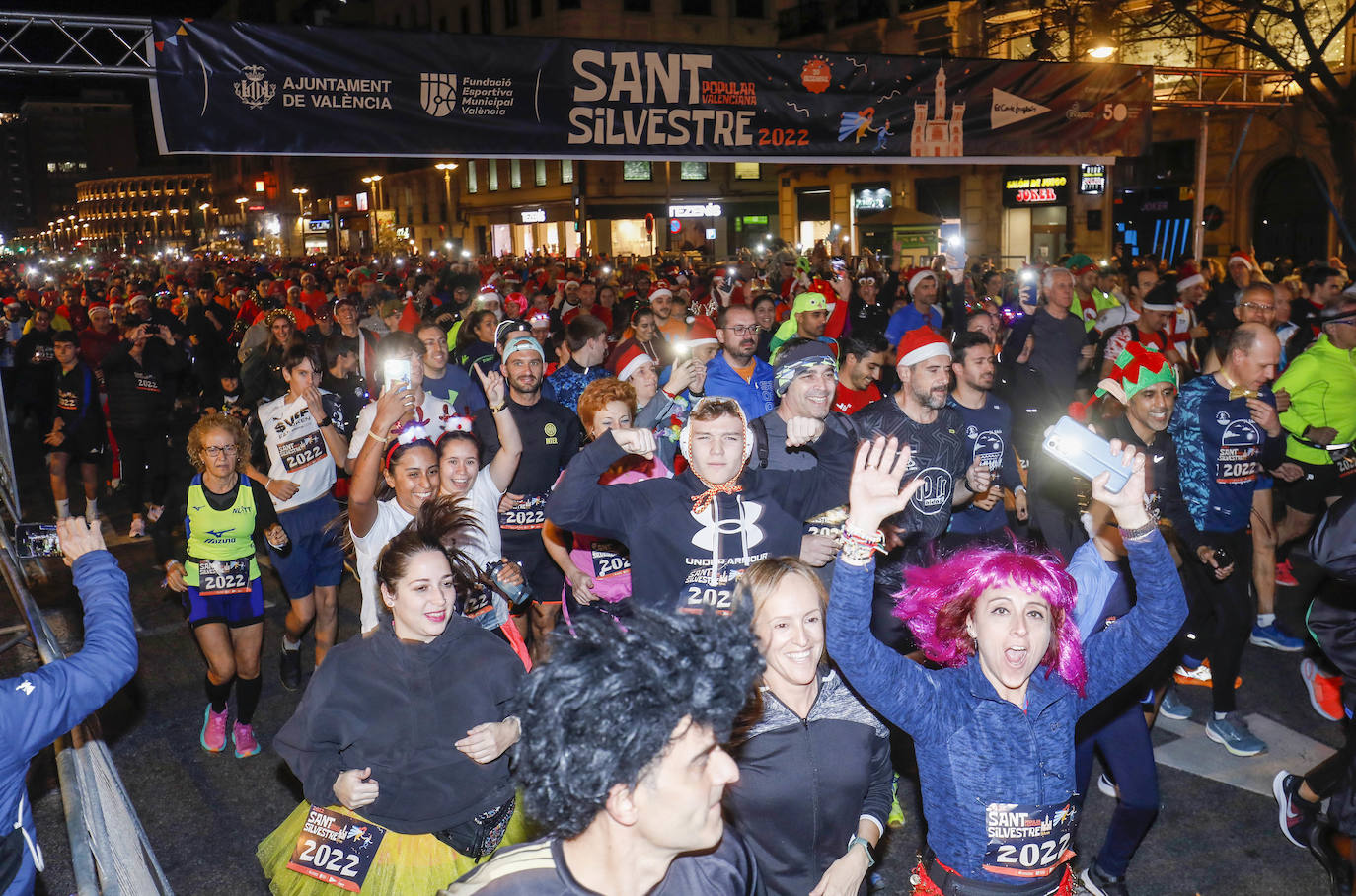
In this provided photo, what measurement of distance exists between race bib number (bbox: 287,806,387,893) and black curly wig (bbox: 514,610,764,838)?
1.74 metres

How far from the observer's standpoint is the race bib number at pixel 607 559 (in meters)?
5.88

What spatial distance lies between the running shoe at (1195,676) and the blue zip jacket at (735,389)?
3144 mm

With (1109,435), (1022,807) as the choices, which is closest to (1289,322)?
(1109,435)

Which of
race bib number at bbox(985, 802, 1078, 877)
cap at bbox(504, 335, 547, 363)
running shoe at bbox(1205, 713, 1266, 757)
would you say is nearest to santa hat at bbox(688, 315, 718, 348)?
cap at bbox(504, 335, 547, 363)

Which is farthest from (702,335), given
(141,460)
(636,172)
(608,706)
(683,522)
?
(636,172)

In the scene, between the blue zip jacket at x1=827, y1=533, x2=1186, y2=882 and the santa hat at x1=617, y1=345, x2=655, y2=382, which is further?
the santa hat at x1=617, y1=345, x2=655, y2=382

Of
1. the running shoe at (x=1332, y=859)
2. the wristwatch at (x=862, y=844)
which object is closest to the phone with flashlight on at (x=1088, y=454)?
the wristwatch at (x=862, y=844)

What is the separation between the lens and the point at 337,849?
11.9 feet

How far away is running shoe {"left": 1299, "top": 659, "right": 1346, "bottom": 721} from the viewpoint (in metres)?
6.28

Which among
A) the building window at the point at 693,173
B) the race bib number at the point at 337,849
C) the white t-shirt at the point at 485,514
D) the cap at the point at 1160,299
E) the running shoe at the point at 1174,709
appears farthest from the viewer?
the building window at the point at 693,173

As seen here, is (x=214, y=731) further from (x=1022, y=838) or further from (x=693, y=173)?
(x=693, y=173)

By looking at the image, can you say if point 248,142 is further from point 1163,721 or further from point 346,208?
point 346,208

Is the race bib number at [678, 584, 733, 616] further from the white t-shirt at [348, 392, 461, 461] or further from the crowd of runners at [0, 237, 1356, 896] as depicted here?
the white t-shirt at [348, 392, 461, 461]

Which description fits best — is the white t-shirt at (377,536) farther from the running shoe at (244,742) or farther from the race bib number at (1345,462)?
the race bib number at (1345,462)
